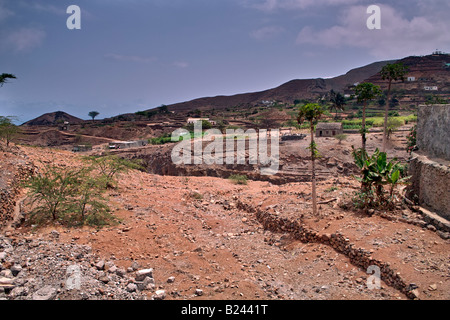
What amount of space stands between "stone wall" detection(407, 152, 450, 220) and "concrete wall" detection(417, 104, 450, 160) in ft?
0.98

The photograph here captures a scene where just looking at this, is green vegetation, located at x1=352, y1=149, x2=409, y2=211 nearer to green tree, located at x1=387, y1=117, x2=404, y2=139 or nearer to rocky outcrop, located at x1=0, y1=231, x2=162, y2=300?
rocky outcrop, located at x1=0, y1=231, x2=162, y2=300

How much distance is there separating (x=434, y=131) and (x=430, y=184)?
1.59m

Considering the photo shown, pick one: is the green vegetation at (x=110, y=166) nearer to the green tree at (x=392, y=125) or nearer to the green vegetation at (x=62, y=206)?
the green vegetation at (x=62, y=206)

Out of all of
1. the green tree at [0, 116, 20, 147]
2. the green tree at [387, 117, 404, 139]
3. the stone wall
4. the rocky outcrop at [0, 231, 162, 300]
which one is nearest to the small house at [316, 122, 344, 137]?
the green tree at [387, 117, 404, 139]

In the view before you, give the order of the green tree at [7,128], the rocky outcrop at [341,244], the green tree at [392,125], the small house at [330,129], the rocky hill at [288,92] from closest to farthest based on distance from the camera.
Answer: the rocky outcrop at [341,244], the green tree at [7,128], the green tree at [392,125], the small house at [330,129], the rocky hill at [288,92]

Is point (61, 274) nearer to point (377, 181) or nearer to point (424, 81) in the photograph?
point (377, 181)

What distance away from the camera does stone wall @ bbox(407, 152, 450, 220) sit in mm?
6695

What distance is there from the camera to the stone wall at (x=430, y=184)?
6.70 metres

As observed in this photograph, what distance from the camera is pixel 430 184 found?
721cm

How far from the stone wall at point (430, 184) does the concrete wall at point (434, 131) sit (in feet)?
0.98

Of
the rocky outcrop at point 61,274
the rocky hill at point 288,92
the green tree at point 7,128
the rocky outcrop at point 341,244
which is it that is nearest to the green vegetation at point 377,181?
the rocky outcrop at point 341,244

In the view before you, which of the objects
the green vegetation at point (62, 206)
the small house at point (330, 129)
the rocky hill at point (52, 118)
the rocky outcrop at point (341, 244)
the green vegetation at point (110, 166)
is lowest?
the rocky outcrop at point (341, 244)
